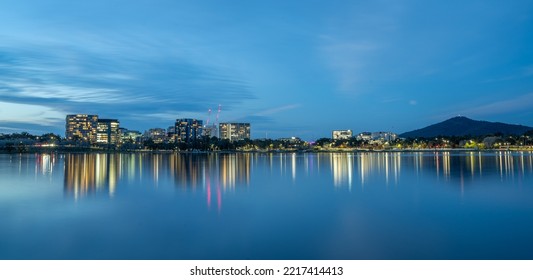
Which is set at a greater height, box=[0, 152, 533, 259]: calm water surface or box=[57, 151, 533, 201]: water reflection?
box=[57, 151, 533, 201]: water reflection

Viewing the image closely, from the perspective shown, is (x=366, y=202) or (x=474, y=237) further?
(x=366, y=202)

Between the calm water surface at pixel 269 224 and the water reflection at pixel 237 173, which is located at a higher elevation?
the water reflection at pixel 237 173

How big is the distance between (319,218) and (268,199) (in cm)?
502

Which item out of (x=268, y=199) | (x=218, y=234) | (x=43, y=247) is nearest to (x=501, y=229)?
(x=218, y=234)

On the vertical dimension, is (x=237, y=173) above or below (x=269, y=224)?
above

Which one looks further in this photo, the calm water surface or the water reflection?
the water reflection

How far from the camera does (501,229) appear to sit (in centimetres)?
1128

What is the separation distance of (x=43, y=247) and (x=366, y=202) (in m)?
11.9

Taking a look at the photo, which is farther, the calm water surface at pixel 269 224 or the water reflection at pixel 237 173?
the water reflection at pixel 237 173

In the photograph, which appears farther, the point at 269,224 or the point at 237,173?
the point at 237,173
